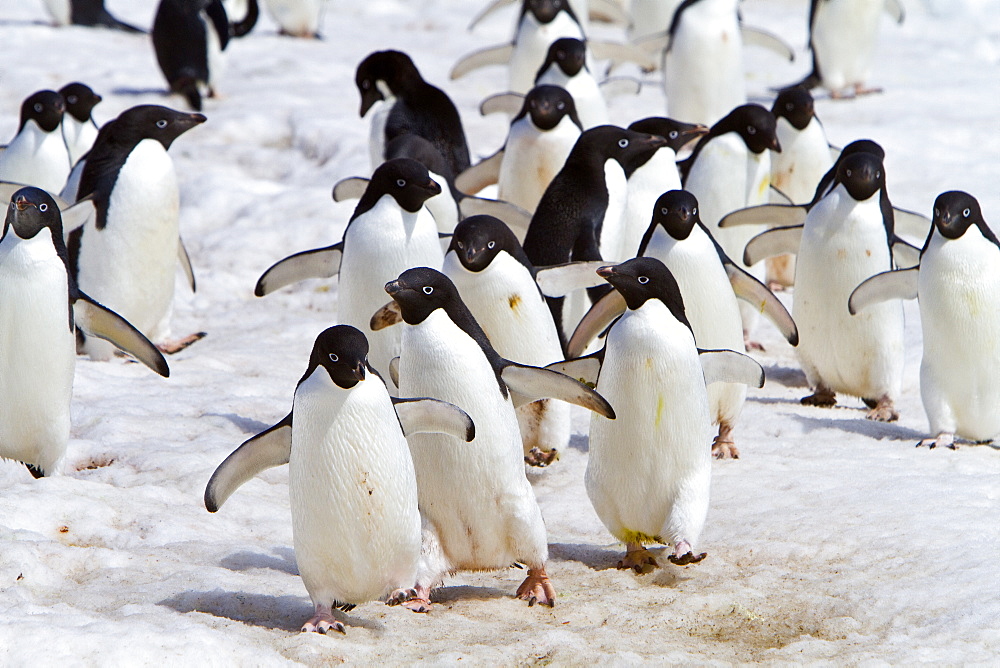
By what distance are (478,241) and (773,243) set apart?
6.80 feet

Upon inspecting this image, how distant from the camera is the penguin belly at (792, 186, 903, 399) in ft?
17.3

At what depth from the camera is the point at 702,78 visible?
9219mm

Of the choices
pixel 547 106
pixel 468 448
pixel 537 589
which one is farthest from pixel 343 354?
pixel 547 106

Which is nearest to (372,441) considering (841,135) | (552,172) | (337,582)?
(337,582)

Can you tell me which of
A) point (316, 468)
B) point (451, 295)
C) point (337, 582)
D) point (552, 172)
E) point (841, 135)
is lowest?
point (337, 582)

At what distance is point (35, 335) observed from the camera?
413cm

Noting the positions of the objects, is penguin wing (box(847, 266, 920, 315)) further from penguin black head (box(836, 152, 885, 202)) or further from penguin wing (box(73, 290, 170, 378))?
penguin wing (box(73, 290, 170, 378))

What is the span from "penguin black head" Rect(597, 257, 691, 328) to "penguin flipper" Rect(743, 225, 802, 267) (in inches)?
80.9

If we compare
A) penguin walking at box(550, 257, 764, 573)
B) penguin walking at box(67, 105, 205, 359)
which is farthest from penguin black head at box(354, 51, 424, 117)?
penguin walking at box(550, 257, 764, 573)

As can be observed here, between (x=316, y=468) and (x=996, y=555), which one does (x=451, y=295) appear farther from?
(x=996, y=555)

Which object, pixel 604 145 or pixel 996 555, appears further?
pixel 604 145

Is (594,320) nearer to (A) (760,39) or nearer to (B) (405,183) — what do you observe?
(B) (405,183)

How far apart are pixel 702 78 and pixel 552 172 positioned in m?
2.97

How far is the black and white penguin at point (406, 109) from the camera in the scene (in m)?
7.34
